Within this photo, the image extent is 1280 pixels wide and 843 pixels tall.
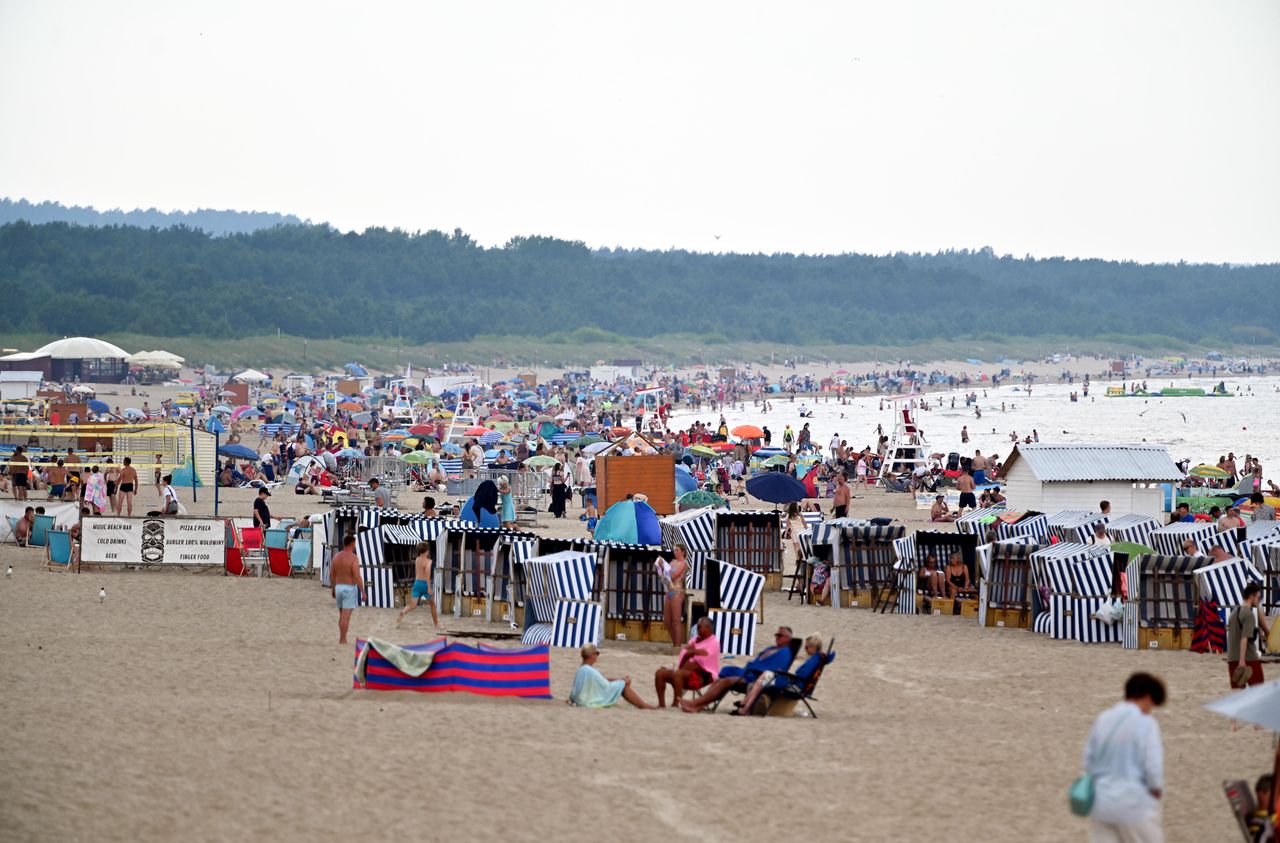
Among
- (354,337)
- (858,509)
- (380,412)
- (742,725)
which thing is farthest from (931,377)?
(742,725)

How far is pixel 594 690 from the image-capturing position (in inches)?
370

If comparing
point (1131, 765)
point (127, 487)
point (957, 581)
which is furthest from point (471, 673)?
point (127, 487)

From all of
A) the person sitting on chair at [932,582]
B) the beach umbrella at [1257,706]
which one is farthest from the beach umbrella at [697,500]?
the beach umbrella at [1257,706]

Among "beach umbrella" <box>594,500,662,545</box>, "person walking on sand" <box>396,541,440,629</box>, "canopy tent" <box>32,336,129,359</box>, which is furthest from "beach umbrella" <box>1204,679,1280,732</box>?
"canopy tent" <box>32,336,129,359</box>

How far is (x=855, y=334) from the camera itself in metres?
136

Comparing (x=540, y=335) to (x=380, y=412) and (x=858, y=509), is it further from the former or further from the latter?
(x=858, y=509)

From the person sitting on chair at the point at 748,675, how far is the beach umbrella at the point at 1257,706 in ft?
11.8

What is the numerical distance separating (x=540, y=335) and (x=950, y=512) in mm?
90653

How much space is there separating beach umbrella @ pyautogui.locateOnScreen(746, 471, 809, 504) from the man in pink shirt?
355 inches

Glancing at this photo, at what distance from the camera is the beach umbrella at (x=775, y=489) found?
19.0 m

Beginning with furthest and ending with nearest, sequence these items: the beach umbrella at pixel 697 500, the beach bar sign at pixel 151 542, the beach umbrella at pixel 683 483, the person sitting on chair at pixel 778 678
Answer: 1. the beach umbrella at pixel 683 483
2. the beach umbrella at pixel 697 500
3. the beach bar sign at pixel 151 542
4. the person sitting on chair at pixel 778 678

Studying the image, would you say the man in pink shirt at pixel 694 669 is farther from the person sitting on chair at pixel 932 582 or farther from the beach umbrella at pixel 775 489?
the beach umbrella at pixel 775 489

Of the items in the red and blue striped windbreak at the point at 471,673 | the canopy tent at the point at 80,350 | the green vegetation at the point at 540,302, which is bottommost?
the red and blue striped windbreak at the point at 471,673

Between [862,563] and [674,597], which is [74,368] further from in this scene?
[674,597]
